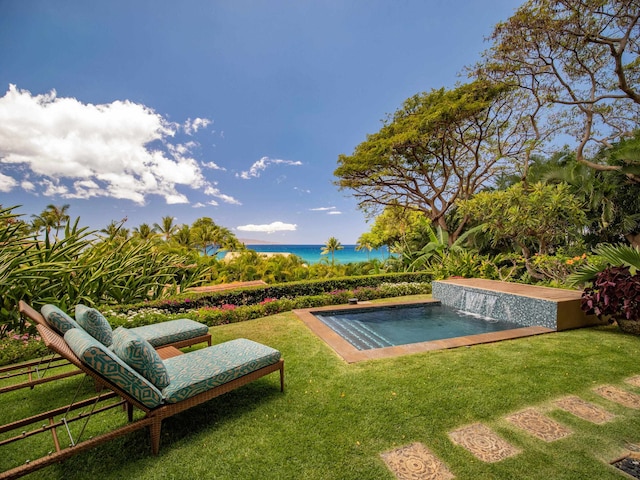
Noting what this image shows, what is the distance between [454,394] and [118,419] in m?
3.52

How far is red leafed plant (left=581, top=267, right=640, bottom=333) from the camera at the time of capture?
493 cm

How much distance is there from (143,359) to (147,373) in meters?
0.14

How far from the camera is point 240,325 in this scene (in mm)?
6473

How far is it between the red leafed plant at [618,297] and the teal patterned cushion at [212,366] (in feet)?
19.5

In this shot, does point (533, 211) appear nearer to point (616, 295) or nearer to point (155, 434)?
point (616, 295)

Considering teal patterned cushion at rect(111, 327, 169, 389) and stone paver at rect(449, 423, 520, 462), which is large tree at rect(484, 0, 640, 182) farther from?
teal patterned cushion at rect(111, 327, 169, 389)

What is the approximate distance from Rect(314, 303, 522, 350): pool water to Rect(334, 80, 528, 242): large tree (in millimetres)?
10122

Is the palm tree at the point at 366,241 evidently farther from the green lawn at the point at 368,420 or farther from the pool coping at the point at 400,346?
the green lawn at the point at 368,420

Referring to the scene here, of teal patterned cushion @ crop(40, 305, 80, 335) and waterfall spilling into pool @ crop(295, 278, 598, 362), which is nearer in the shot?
teal patterned cushion @ crop(40, 305, 80, 335)

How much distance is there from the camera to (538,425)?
267 cm

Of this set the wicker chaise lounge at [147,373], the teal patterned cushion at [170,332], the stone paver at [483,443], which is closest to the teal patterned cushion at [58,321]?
the wicker chaise lounge at [147,373]

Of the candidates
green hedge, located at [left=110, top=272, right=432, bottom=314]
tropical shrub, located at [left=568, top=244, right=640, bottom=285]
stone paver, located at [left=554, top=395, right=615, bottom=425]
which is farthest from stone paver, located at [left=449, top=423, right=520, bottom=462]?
green hedge, located at [left=110, top=272, right=432, bottom=314]

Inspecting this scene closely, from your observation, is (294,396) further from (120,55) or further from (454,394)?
(120,55)

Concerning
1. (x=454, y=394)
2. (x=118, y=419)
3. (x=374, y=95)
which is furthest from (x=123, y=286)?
(x=374, y=95)
